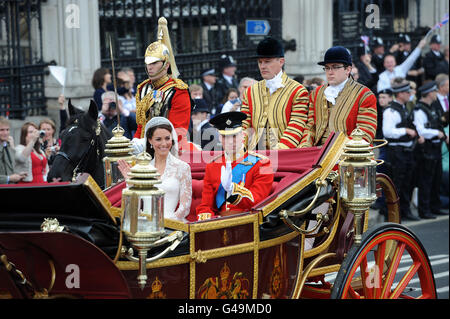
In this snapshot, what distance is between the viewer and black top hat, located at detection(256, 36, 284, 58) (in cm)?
632

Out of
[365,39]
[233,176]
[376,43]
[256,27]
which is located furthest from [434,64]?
[233,176]

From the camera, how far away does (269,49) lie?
6352mm

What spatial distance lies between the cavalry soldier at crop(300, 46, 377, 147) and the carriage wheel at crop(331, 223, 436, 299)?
0.88 m

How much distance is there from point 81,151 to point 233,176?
1.60 m

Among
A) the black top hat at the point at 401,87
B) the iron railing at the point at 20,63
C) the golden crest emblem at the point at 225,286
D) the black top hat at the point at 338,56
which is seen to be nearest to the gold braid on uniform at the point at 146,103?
the black top hat at the point at 338,56

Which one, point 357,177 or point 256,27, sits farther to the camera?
point 256,27

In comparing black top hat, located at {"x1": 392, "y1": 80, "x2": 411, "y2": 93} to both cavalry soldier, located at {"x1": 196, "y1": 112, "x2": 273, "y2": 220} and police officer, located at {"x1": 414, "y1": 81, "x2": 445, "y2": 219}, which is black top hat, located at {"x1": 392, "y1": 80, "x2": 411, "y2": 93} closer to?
police officer, located at {"x1": 414, "y1": 81, "x2": 445, "y2": 219}

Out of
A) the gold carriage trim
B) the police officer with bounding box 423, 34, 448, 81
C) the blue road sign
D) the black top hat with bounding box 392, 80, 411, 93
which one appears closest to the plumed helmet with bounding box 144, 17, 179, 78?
the gold carriage trim

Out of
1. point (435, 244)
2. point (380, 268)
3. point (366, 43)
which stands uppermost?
point (366, 43)

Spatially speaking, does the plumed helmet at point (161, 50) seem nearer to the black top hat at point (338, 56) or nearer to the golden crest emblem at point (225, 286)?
the black top hat at point (338, 56)

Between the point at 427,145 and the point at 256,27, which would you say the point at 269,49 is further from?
the point at 256,27
